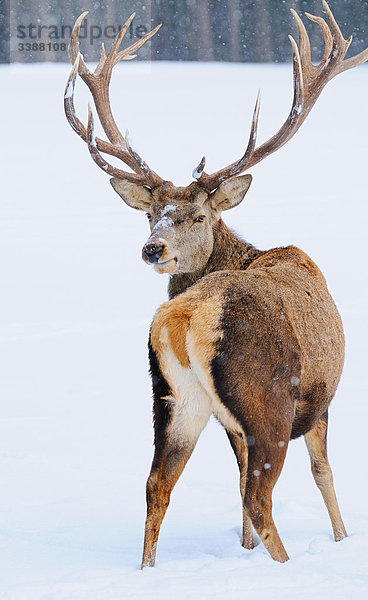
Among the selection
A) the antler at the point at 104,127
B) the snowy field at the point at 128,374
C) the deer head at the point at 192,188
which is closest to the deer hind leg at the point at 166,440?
the snowy field at the point at 128,374

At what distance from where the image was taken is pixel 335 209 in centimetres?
1619

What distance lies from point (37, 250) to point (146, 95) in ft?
44.3

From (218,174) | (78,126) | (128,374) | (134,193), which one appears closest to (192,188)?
(218,174)

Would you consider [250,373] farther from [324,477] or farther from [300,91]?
[300,91]

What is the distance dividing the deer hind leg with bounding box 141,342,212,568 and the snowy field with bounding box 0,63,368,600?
0.27 meters

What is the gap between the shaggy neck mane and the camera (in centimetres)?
521

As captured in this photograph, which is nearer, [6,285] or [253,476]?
[253,476]

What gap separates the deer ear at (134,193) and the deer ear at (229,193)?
0.43 metres

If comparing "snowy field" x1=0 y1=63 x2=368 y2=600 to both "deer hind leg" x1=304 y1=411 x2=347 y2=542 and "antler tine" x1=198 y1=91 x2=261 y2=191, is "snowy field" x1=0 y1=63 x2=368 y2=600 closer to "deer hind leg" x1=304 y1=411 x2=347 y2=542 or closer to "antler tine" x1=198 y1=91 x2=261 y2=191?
"deer hind leg" x1=304 y1=411 x2=347 y2=542

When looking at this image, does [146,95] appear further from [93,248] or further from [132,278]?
[132,278]

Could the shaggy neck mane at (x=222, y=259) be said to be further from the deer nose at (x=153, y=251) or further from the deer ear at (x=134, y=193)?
the deer ear at (x=134, y=193)

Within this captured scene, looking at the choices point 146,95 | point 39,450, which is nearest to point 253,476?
point 39,450

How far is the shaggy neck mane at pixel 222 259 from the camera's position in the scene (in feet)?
17.1

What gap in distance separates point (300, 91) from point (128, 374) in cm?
409
